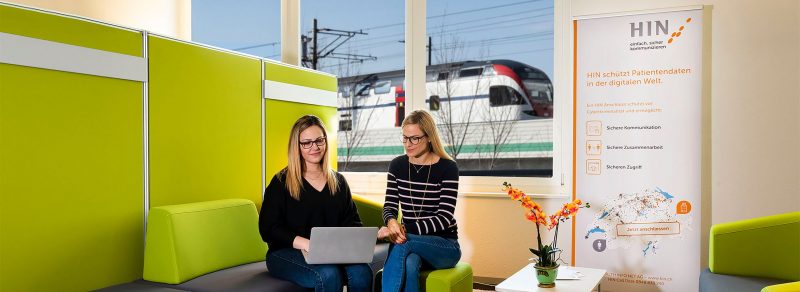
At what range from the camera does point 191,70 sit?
3.41m

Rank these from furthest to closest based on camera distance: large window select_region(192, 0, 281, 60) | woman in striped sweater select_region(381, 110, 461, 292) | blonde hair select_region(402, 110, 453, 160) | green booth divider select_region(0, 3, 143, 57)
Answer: large window select_region(192, 0, 281, 60)
blonde hair select_region(402, 110, 453, 160)
woman in striped sweater select_region(381, 110, 461, 292)
green booth divider select_region(0, 3, 143, 57)

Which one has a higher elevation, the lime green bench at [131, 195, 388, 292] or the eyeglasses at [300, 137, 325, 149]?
the eyeglasses at [300, 137, 325, 149]

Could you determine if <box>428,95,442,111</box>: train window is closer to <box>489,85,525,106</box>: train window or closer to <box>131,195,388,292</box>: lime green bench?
<box>489,85,525,106</box>: train window

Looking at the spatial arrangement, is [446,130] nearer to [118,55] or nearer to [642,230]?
[642,230]

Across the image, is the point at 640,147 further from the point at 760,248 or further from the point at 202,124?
the point at 202,124

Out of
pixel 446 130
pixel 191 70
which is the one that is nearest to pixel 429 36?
pixel 446 130

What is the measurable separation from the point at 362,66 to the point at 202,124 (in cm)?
213

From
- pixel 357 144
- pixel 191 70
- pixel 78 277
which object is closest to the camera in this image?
pixel 78 277

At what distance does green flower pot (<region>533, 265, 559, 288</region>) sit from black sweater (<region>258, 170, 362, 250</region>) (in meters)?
1.09

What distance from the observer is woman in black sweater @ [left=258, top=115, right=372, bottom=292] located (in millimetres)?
2984

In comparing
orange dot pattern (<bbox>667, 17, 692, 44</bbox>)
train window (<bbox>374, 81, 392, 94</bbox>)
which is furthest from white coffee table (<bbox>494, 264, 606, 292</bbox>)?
train window (<bbox>374, 81, 392, 94</bbox>)

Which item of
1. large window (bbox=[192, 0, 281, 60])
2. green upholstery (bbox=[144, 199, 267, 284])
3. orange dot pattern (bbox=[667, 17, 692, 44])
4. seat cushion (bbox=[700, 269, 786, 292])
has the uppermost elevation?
large window (bbox=[192, 0, 281, 60])

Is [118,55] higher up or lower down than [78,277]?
higher up

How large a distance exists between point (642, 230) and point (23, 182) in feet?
11.8
